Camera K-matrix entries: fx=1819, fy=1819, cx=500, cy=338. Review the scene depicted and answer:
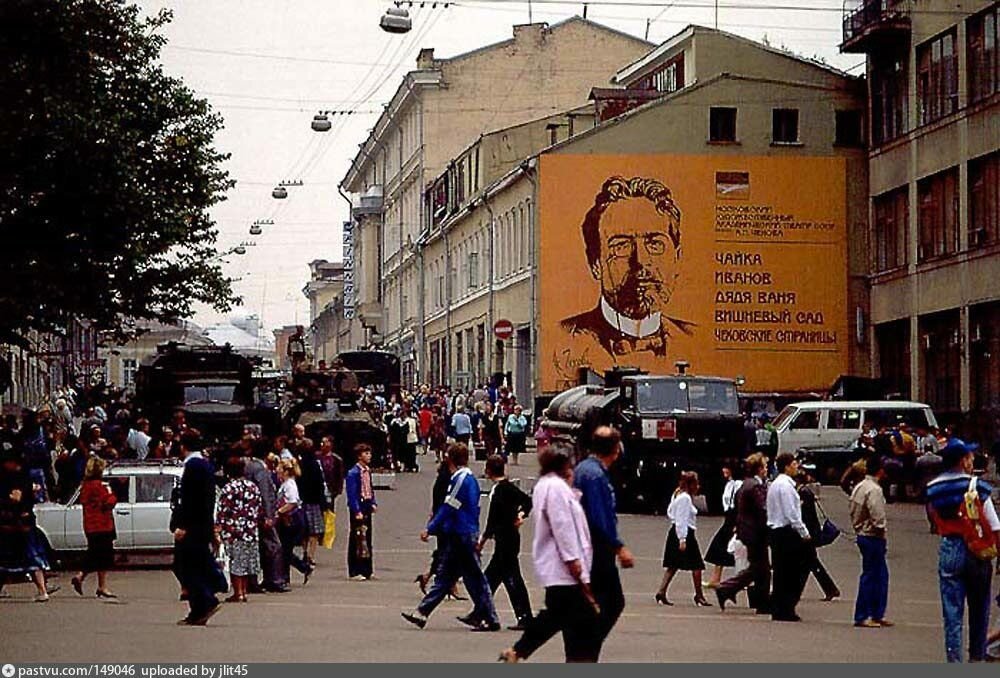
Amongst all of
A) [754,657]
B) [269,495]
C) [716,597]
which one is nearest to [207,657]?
[754,657]

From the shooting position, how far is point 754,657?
14.6 meters

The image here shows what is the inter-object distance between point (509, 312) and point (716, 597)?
43.5 meters

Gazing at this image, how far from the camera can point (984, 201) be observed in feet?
148

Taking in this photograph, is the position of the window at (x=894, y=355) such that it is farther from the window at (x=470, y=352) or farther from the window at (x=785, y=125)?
the window at (x=470, y=352)

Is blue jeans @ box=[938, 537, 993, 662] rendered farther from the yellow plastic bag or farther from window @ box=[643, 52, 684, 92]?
window @ box=[643, 52, 684, 92]

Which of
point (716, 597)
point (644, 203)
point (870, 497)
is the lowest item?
point (716, 597)

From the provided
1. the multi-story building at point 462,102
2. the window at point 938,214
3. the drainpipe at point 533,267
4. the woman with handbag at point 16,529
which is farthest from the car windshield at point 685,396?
the multi-story building at point 462,102

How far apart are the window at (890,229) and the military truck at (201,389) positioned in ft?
63.9

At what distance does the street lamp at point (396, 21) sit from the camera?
42.7 m

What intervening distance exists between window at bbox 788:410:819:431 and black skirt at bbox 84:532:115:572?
922 inches

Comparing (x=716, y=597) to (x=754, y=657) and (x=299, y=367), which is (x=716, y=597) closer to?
(x=754, y=657)

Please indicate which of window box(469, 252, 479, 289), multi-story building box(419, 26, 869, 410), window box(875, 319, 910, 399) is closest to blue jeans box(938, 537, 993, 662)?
window box(875, 319, 910, 399)

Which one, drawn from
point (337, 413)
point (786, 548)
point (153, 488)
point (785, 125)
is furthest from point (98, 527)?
point (785, 125)

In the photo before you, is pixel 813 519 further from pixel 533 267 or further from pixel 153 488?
pixel 533 267
